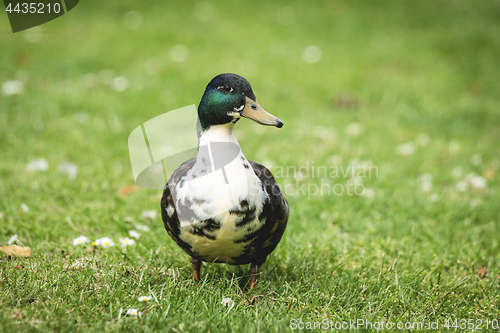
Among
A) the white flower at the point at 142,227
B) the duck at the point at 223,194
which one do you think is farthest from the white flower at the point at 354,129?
the duck at the point at 223,194

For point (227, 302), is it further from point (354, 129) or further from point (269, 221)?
point (354, 129)

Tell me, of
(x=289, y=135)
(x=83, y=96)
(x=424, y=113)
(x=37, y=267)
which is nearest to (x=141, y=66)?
(x=83, y=96)

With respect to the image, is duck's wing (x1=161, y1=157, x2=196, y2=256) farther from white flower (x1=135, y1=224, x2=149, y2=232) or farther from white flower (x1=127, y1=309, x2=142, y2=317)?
white flower (x1=135, y1=224, x2=149, y2=232)

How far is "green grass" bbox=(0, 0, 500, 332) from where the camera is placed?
229 cm

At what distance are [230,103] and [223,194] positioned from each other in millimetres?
449

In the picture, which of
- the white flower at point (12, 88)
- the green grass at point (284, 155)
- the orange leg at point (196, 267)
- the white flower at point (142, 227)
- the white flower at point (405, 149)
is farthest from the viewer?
the white flower at point (12, 88)

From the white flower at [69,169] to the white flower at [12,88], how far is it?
1.94 meters

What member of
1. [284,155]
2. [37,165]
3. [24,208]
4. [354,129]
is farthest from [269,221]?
[354,129]

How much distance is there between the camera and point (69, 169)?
4129 mm

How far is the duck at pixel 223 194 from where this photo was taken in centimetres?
206

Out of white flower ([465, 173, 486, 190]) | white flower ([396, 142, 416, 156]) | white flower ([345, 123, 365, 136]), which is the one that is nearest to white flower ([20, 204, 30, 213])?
white flower ([345, 123, 365, 136])

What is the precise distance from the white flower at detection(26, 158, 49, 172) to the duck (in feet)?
7.64

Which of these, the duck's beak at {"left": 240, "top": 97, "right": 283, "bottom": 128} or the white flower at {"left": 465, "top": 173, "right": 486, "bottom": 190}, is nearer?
the duck's beak at {"left": 240, "top": 97, "right": 283, "bottom": 128}

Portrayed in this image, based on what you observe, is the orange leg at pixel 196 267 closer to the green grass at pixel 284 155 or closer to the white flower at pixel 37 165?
the green grass at pixel 284 155
